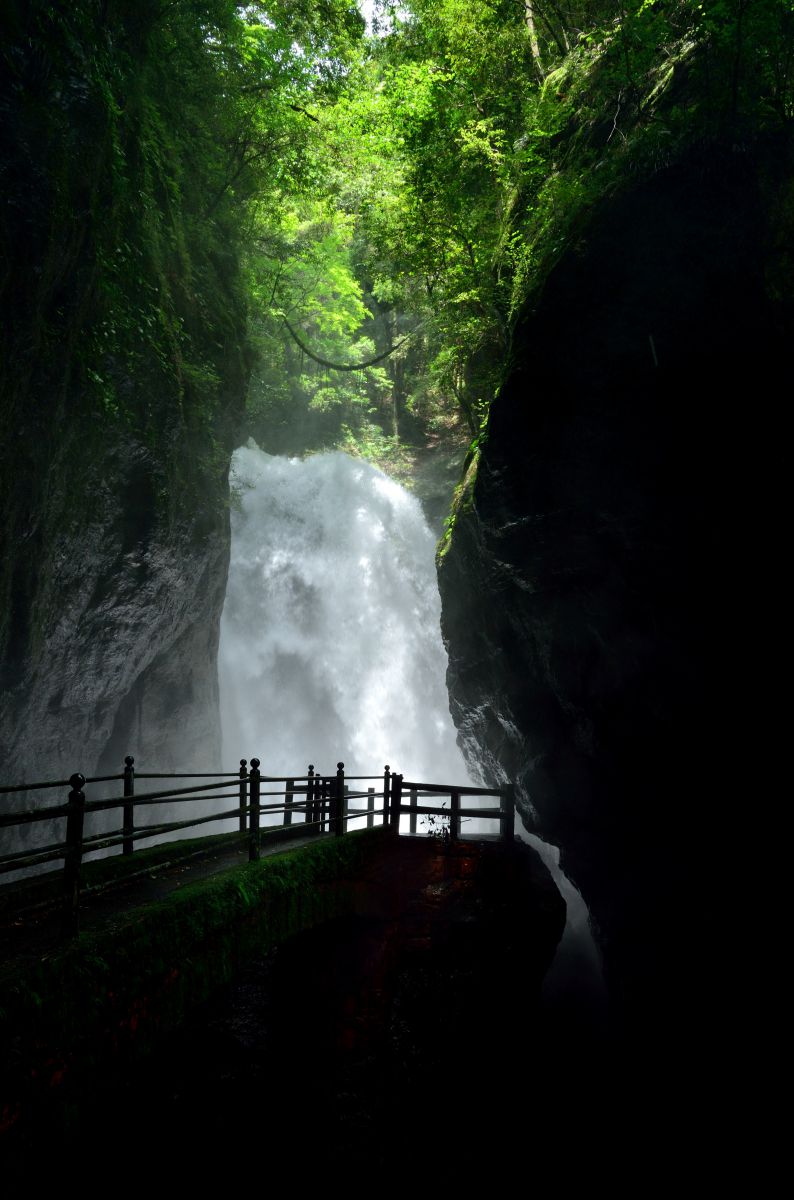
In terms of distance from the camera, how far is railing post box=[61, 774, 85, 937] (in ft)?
12.4

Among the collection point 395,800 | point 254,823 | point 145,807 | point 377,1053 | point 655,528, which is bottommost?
point 377,1053

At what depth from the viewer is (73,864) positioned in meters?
3.84

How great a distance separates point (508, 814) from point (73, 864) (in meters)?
9.74

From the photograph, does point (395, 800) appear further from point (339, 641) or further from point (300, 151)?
point (339, 641)

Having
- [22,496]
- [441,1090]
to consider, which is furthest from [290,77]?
[441,1090]

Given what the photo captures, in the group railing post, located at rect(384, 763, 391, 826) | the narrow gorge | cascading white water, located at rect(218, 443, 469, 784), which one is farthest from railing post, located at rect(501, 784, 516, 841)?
cascading white water, located at rect(218, 443, 469, 784)

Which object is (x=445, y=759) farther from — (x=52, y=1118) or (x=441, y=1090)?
(x=52, y=1118)

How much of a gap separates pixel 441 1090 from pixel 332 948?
97.9 inches

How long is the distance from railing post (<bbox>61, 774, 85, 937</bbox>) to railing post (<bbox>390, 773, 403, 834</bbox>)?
7.74 m

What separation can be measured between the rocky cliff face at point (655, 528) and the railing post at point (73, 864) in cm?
910

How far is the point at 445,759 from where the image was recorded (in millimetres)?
32844

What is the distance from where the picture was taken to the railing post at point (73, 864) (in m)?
3.77

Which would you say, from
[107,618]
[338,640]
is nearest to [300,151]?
[107,618]

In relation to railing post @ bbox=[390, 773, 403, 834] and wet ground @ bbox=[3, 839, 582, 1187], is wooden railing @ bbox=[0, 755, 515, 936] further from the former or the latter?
wet ground @ bbox=[3, 839, 582, 1187]
